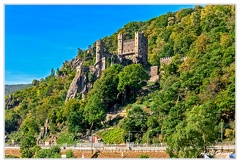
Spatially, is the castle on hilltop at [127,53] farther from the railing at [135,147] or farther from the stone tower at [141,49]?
the railing at [135,147]

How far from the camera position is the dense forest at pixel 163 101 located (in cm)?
2942

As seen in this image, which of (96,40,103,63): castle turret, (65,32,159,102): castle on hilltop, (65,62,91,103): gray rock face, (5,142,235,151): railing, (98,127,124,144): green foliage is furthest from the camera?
(96,40,103,63): castle turret

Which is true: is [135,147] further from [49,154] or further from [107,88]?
[107,88]

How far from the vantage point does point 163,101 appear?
37.9 metres

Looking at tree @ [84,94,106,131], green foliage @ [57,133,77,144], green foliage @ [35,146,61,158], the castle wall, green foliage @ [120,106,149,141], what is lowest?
green foliage @ [35,146,61,158]

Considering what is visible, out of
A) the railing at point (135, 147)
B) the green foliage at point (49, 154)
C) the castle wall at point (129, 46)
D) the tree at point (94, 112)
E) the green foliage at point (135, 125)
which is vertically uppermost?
the castle wall at point (129, 46)

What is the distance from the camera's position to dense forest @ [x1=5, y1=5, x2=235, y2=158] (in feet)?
96.5

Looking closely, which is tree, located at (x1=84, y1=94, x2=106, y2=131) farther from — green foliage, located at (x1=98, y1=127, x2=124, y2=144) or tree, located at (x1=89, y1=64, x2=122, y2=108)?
tree, located at (x1=89, y1=64, x2=122, y2=108)

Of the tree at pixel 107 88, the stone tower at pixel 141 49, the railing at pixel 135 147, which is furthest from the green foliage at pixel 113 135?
the stone tower at pixel 141 49

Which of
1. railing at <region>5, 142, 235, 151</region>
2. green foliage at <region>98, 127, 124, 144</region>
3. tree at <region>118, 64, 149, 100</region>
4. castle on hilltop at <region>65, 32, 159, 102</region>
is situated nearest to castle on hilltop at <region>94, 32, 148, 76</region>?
castle on hilltop at <region>65, 32, 159, 102</region>

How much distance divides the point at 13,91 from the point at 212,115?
47.4 metres

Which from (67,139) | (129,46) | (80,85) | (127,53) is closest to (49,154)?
(67,139)

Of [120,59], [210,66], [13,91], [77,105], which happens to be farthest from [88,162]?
[13,91]
